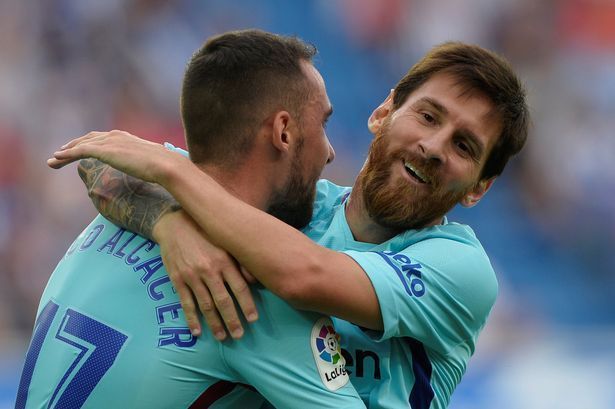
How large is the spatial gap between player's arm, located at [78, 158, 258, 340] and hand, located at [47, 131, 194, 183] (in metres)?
0.12

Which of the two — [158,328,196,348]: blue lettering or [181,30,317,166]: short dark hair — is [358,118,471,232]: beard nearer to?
[181,30,317,166]: short dark hair

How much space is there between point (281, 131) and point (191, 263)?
0.57 meters

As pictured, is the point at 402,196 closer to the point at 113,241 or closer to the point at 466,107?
the point at 466,107

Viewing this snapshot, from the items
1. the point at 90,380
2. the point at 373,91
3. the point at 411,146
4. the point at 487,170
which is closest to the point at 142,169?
the point at 90,380

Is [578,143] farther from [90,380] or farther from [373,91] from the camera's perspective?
[90,380]

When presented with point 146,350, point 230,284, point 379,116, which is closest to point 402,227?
point 379,116

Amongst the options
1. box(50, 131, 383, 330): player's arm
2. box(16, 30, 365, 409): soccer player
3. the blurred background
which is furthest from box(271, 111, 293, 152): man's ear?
the blurred background

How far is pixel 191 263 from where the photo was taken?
9.61 feet

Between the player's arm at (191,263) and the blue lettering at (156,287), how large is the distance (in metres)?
0.07

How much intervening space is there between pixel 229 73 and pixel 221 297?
756mm

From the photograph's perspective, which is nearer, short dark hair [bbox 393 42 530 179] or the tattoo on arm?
the tattoo on arm

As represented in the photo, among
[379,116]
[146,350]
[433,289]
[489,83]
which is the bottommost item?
[146,350]

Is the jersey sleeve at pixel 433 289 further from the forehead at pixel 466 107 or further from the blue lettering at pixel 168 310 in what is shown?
the blue lettering at pixel 168 310

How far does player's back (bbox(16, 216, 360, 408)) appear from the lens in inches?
114
